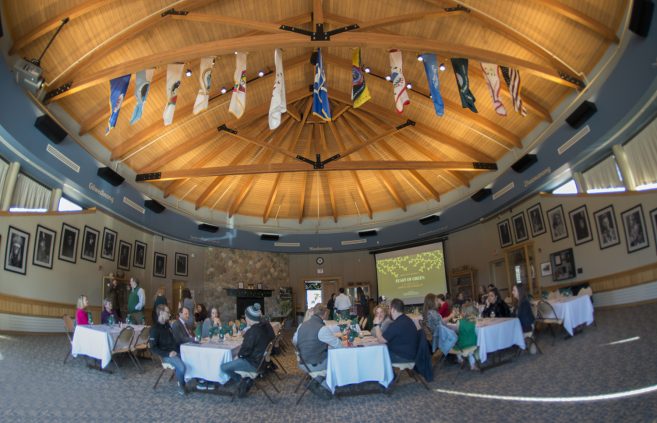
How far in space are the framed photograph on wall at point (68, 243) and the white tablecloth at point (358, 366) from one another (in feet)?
28.2

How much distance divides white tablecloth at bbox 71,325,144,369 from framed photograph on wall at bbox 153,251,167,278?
25.9 ft

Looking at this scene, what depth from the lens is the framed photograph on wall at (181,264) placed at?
624 inches

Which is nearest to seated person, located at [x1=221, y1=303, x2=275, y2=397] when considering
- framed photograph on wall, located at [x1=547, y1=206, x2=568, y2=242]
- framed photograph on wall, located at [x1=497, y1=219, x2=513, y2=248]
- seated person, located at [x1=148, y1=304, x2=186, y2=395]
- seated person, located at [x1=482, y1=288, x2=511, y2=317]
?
seated person, located at [x1=148, y1=304, x2=186, y2=395]

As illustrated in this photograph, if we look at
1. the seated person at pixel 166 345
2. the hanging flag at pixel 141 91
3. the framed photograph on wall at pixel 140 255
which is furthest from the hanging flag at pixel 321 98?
the framed photograph on wall at pixel 140 255

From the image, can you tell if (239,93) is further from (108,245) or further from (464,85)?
(108,245)

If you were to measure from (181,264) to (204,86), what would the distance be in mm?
8862

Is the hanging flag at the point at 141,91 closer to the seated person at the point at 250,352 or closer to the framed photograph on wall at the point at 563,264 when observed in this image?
the seated person at the point at 250,352

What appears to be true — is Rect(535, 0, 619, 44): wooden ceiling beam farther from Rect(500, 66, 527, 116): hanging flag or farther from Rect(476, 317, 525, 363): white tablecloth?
Rect(476, 317, 525, 363): white tablecloth

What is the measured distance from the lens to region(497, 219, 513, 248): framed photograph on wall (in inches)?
545

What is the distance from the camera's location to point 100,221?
12.1m

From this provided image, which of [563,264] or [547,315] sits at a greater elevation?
[563,264]

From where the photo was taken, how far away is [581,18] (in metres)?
8.70

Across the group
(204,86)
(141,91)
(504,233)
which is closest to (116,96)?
(141,91)

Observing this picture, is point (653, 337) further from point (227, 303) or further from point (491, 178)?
point (227, 303)
